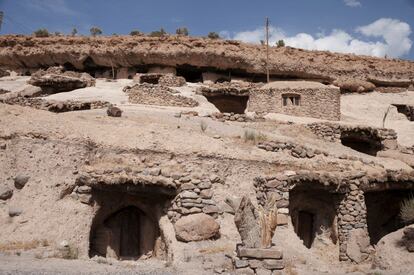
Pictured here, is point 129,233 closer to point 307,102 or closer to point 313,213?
point 313,213

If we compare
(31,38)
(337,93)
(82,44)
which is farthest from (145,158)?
(31,38)

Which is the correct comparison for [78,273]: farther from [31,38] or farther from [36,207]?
[31,38]

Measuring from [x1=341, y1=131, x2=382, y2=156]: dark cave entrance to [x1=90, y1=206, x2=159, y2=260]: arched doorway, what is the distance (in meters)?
10.1

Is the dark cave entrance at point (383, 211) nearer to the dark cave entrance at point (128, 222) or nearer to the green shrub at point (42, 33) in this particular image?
the dark cave entrance at point (128, 222)

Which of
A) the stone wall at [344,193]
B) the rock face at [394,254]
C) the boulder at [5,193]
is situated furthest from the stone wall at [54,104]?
the rock face at [394,254]

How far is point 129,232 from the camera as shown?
38.6 ft

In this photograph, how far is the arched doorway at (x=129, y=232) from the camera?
11.3 m

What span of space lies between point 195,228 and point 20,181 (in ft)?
14.5

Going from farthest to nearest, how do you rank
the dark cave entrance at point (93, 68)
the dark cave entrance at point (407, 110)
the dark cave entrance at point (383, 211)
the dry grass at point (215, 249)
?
the dark cave entrance at point (93, 68)
the dark cave entrance at point (407, 110)
the dark cave entrance at point (383, 211)
the dry grass at point (215, 249)

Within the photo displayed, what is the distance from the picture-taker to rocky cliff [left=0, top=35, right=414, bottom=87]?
103 ft

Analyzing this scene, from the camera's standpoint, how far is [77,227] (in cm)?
1002

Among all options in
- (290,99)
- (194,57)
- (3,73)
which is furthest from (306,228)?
Result: (3,73)

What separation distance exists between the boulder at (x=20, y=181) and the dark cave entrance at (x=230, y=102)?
15387 millimetres

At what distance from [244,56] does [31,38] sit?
56.6ft
